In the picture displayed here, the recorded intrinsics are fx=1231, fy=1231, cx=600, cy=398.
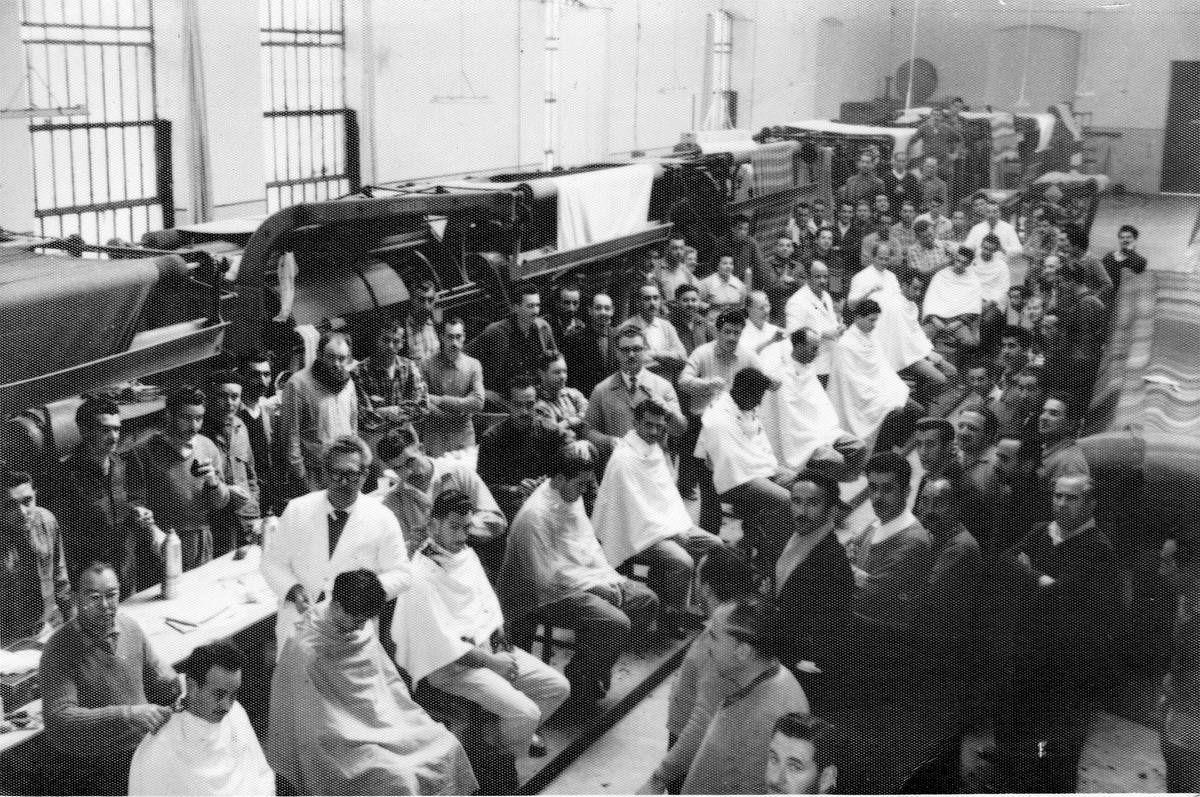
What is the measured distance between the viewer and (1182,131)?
6219 mm

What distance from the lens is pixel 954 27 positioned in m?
7.66

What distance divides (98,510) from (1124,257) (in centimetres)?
532

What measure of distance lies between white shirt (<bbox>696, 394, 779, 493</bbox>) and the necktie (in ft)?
8.27

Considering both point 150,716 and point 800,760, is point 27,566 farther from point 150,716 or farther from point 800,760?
point 800,760

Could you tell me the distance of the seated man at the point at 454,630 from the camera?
185 inches

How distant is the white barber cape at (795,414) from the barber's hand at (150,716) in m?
4.16

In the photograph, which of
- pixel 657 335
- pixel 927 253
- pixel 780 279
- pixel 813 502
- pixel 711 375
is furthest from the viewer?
pixel 780 279

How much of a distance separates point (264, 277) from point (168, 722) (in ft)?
9.08

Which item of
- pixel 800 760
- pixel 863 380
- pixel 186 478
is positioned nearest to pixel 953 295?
pixel 863 380

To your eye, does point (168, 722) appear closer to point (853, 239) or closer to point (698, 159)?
point (853, 239)

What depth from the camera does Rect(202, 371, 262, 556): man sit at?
5.29m

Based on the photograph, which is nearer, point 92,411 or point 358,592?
point 358,592

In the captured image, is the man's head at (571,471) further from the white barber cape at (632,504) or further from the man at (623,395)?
the man at (623,395)

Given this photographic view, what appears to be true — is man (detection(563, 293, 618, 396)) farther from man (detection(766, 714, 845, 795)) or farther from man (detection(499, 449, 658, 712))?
A: man (detection(766, 714, 845, 795))
